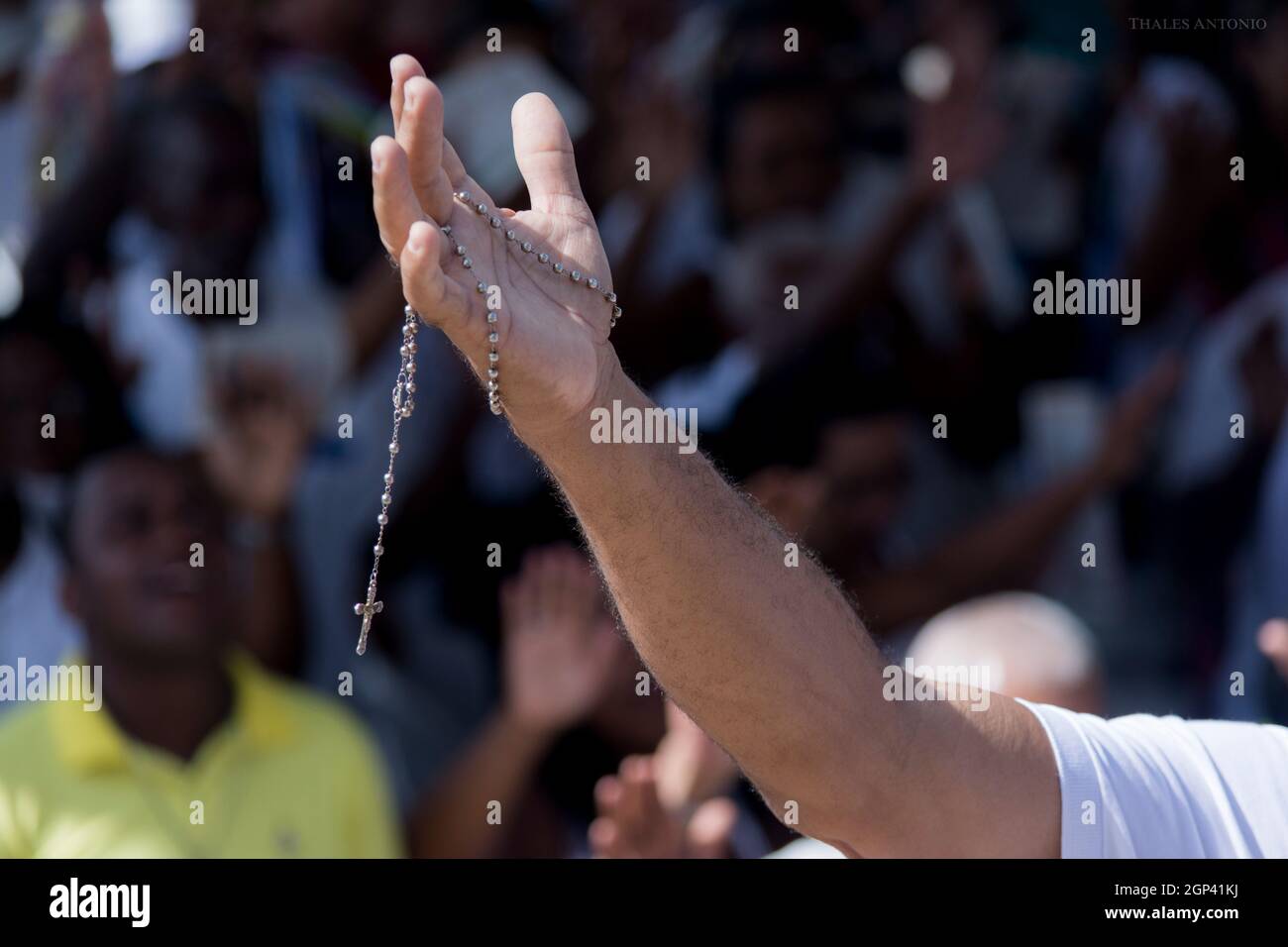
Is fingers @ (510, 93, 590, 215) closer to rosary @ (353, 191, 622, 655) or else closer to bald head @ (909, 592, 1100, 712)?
rosary @ (353, 191, 622, 655)

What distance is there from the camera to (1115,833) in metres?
1.74

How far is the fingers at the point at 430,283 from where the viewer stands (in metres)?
1.39

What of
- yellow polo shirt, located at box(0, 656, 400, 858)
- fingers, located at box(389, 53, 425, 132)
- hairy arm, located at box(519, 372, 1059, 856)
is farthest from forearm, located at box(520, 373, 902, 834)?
yellow polo shirt, located at box(0, 656, 400, 858)

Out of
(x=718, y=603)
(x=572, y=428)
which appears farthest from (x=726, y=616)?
(x=572, y=428)

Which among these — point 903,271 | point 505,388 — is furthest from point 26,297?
point 505,388

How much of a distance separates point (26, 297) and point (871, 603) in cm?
187

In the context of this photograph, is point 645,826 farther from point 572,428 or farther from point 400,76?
point 400,76

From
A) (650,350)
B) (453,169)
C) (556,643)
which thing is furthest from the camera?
(650,350)

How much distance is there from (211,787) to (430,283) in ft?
6.20

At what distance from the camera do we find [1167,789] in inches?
70.4

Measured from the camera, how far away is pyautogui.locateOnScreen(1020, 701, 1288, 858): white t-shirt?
174 cm

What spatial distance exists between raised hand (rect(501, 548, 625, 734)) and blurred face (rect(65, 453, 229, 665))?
569 millimetres

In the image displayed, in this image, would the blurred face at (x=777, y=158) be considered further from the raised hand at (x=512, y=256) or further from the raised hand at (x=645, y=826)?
the raised hand at (x=512, y=256)
